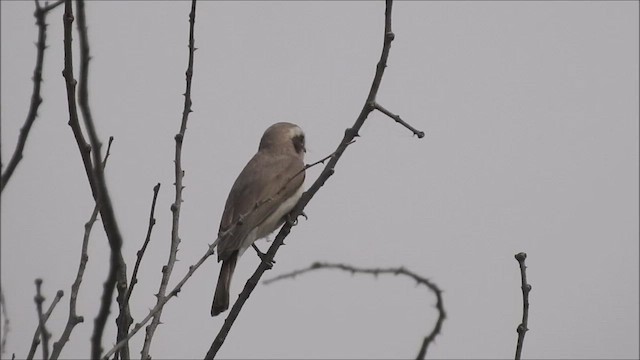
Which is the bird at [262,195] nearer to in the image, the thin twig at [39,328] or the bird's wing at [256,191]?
the bird's wing at [256,191]

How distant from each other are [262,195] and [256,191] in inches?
3.4

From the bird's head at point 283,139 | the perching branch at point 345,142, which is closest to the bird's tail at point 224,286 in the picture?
the bird's head at point 283,139

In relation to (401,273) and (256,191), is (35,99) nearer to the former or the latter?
(401,273)

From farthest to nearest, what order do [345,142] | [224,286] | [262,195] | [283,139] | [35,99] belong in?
[283,139] → [262,195] → [224,286] → [345,142] → [35,99]

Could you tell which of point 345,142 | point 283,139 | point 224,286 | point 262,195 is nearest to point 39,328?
point 345,142

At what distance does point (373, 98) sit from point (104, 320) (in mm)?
2232

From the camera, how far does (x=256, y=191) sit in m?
7.17

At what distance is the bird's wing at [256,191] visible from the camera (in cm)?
662

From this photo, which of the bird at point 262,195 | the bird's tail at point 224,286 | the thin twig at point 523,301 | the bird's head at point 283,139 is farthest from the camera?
the bird's head at point 283,139

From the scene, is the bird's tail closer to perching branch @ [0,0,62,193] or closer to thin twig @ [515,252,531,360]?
thin twig @ [515,252,531,360]

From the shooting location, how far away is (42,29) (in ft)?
9.05

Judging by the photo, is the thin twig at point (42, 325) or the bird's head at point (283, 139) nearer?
the thin twig at point (42, 325)

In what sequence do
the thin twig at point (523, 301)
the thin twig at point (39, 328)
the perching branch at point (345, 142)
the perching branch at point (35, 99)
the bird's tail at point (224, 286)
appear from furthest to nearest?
the bird's tail at point (224, 286) < the perching branch at point (345, 142) < the thin twig at point (523, 301) < the thin twig at point (39, 328) < the perching branch at point (35, 99)

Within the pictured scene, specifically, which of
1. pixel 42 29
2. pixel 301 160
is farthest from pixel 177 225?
pixel 301 160
